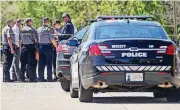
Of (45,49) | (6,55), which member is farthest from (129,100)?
(6,55)

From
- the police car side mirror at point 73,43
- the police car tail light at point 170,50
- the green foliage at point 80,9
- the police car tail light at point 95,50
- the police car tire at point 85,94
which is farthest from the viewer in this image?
the green foliage at point 80,9

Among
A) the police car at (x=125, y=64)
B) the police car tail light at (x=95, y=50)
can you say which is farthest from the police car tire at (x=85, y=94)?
the police car tail light at (x=95, y=50)

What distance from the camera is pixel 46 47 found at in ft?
62.1

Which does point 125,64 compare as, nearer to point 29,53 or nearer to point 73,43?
point 73,43

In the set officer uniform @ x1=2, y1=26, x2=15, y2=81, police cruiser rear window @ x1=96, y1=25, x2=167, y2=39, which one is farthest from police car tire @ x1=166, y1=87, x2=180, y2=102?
officer uniform @ x1=2, y1=26, x2=15, y2=81

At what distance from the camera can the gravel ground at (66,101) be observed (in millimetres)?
11092

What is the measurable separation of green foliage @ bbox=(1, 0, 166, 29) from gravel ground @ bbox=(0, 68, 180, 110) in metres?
27.7

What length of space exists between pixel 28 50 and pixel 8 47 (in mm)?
556

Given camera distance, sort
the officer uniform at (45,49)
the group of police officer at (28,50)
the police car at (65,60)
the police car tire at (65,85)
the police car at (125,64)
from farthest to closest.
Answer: the officer uniform at (45,49), the group of police officer at (28,50), the police car tire at (65,85), the police car at (65,60), the police car at (125,64)

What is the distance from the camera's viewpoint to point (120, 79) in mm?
11391

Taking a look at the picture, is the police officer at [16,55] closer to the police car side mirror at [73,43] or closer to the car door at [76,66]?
the police car side mirror at [73,43]

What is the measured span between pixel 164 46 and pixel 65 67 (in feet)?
11.7

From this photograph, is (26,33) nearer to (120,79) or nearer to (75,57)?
(75,57)

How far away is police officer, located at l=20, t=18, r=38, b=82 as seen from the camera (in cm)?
1864
